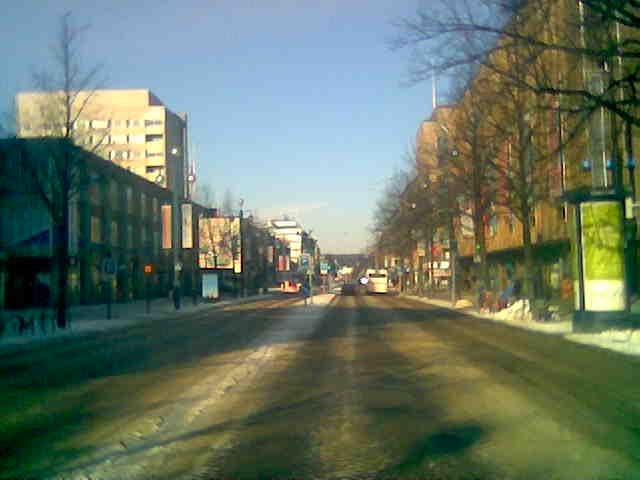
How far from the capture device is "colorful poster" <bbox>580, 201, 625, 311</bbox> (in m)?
24.0

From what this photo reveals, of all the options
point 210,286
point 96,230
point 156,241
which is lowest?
point 210,286

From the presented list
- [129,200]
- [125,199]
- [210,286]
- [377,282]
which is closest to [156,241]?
[129,200]

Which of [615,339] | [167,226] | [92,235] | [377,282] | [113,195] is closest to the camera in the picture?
[615,339]

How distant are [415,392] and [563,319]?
68.2ft

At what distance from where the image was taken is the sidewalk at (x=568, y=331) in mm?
20044

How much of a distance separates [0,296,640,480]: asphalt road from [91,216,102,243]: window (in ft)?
132

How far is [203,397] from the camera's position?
1207 centimetres

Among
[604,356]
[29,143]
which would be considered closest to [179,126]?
[29,143]

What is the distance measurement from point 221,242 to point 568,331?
60.4m

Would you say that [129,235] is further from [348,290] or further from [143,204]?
[348,290]

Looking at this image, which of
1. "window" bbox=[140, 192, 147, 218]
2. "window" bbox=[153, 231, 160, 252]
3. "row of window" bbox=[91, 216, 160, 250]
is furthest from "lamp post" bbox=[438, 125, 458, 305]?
"window" bbox=[153, 231, 160, 252]

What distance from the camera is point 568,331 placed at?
25.6 m

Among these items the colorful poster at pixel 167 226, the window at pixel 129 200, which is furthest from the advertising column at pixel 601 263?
the window at pixel 129 200

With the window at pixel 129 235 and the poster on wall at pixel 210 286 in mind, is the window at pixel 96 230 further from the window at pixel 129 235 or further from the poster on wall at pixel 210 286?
the poster on wall at pixel 210 286
